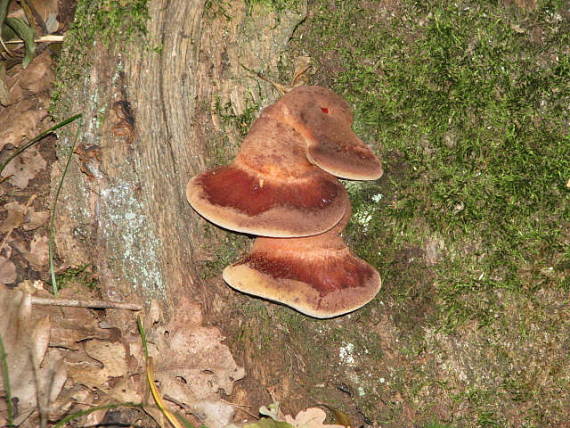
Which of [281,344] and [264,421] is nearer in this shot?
[264,421]

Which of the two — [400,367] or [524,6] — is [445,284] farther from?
[524,6]

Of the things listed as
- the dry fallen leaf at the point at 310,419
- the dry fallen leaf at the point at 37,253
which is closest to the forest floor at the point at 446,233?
the dry fallen leaf at the point at 310,419

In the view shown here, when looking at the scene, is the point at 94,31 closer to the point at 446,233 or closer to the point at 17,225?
the point at 17,225

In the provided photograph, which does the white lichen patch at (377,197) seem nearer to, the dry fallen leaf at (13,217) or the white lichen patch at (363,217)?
the white lichen patch at (363,217)

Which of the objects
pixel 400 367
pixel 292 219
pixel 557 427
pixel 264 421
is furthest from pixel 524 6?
Answer: pixel 264 421

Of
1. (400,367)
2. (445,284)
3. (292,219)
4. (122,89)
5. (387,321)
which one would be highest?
(122,89)

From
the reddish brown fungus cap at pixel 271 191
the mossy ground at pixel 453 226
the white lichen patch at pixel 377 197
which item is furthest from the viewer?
the white lichen patch at pixel 377 197
